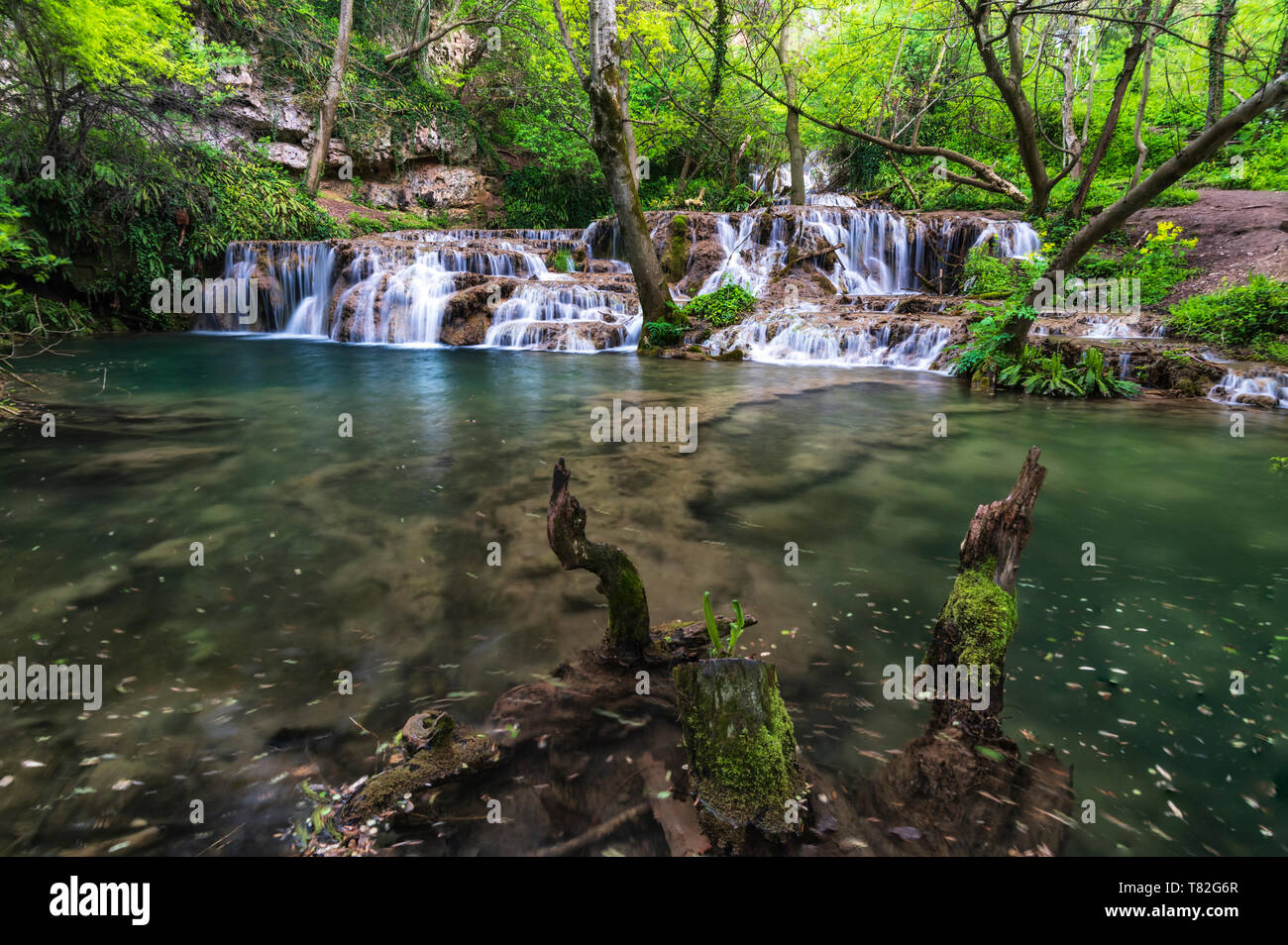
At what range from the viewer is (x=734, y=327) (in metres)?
13.9

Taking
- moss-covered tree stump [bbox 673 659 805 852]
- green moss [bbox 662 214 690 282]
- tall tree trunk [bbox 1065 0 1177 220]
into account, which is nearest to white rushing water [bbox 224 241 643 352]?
green moss [bbox 662 214 690 282]

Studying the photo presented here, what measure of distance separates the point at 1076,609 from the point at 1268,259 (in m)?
14.2

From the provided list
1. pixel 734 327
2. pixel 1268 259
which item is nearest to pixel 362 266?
pixel 734 327

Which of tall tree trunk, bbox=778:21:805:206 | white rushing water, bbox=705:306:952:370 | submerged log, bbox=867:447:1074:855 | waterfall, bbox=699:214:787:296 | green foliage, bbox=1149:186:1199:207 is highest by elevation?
tall tree trunk, bbox=778:21:805:206

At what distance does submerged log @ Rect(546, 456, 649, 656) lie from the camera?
2512 mm

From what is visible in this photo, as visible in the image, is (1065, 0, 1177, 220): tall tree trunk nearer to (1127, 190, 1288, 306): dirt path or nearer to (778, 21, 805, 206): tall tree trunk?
(1127, 190, 1288, 306): dirt path

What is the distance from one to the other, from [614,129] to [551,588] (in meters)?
10.2

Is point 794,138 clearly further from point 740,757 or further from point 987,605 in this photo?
point 740,757

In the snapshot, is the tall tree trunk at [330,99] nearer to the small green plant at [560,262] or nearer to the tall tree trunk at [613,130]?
the small green plant at [560,262]

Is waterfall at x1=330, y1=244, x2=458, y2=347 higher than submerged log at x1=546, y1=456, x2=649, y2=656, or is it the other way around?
waterfall at x1=330, y1=244, x2=458, y2=347

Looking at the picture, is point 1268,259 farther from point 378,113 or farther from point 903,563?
point 378,113

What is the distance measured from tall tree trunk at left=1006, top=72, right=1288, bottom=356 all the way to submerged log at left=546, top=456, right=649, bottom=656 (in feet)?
21.5

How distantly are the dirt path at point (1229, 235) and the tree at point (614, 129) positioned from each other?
1085cm

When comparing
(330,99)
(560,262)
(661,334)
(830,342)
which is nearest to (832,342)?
(830,342)
